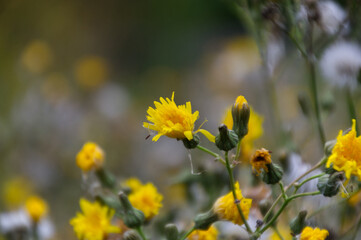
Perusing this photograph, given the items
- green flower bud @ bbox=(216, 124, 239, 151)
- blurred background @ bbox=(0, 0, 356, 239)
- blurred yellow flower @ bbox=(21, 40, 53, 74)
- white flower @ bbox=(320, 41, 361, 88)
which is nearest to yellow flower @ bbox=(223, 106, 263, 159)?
blurred background @ bbox=(0, 0, 356, 239)

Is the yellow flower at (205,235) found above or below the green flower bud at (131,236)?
below

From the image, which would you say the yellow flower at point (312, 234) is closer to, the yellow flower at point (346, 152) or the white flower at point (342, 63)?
the yellow flower at point (346, 152)

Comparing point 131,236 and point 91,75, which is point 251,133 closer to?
point 131,236

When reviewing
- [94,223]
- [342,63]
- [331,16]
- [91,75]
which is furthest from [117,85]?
[94,223]

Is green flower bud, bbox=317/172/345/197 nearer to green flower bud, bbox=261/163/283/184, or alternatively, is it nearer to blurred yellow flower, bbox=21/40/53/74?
green flower bud, bbox=261/163/283/184

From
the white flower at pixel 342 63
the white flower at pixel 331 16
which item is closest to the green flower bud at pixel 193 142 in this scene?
the white flower at pixel 331 16

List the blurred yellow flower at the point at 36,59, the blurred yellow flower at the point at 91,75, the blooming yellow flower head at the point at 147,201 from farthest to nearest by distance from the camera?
1. the blurred yellow flower at the point at 91,75
2. the blurred yellow flower at the point at 36,59
3. the blooming yellow flower head at the point at 147,201

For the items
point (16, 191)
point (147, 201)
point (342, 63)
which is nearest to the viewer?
point (147, 201)
